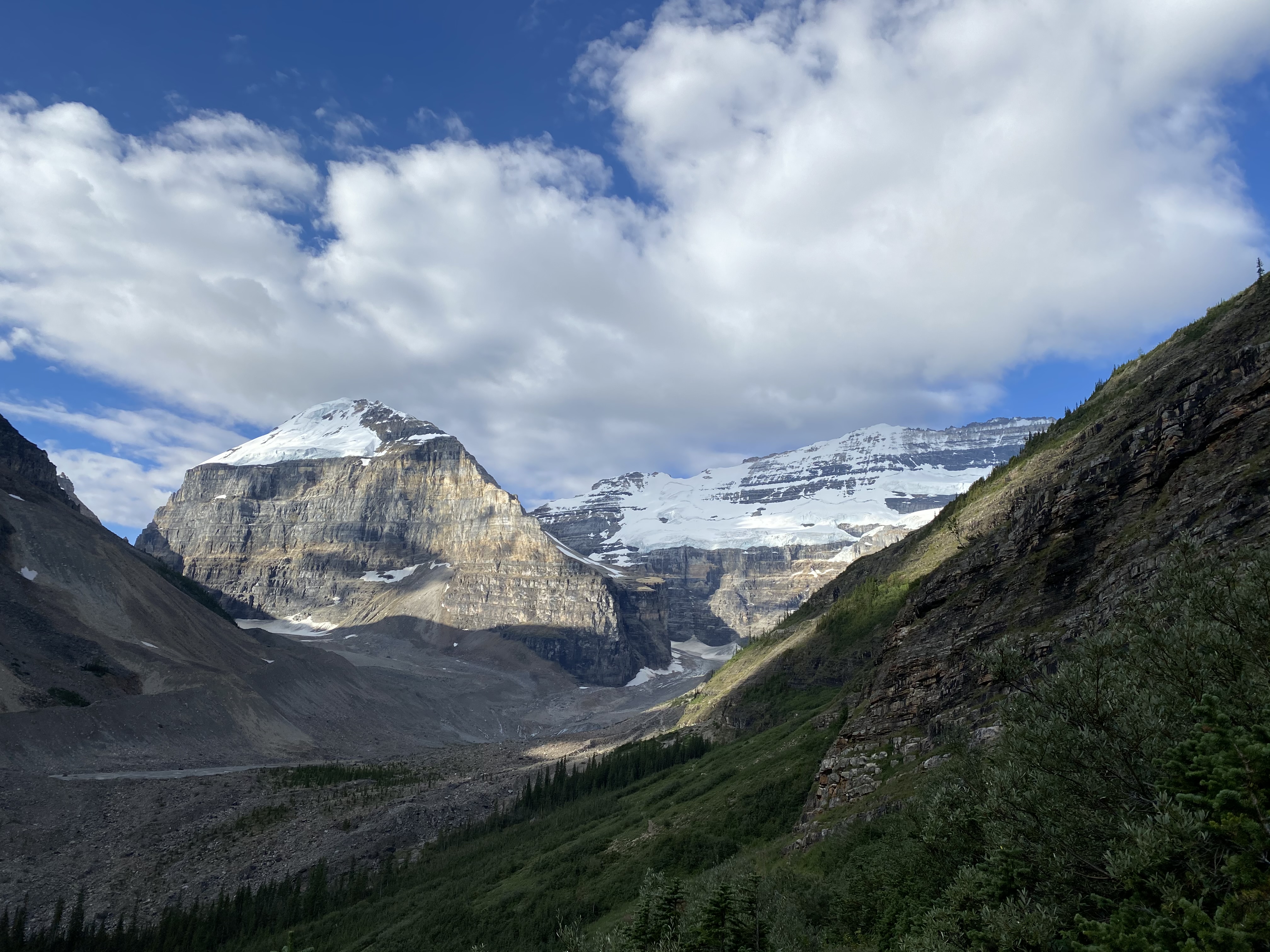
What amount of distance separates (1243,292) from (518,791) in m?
91.9

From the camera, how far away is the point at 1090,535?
35531 millimetres

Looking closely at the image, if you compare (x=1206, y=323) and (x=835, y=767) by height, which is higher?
(x=1206, y=323)

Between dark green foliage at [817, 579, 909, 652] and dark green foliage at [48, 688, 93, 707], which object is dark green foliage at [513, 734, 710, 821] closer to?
dark green foliage at [817, 579, 909, 652]

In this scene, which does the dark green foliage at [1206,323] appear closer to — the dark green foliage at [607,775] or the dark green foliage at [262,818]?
the dark green foliage at [607,775]

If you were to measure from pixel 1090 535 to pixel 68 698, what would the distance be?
12655 cm

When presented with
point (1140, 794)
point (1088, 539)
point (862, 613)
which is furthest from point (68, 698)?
point (1140, 794)

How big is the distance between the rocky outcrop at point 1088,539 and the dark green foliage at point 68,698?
10973cm

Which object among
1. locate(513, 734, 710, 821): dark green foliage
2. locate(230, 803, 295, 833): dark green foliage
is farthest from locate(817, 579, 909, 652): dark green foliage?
locate(230, 803, 295, 833): dark green foliage

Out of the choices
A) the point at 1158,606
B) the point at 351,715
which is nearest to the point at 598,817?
the point at 1158,606

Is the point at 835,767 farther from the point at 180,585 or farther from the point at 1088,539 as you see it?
the point at 180,585

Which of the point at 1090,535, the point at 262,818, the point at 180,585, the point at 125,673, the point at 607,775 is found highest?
the point at 180,585

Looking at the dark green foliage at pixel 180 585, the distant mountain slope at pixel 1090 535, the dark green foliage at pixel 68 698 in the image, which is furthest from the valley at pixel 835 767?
the dark green foliage at pixel 180 585

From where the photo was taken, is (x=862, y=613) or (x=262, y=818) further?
(x=862, y=613)

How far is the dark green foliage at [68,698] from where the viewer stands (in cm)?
9969
